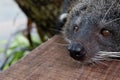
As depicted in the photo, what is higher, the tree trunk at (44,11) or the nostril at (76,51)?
the tree trunk at (44,11)

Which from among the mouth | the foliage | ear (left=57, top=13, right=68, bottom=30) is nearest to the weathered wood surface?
the mouth

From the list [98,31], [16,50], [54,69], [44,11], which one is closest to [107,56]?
[98,31]

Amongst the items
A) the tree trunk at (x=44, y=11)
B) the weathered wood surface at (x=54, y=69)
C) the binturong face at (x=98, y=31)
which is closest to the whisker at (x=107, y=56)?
the binturong face at (x=98, y=31)

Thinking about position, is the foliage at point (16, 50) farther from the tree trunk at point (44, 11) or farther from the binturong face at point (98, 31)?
the binturong face at point (98, 31)

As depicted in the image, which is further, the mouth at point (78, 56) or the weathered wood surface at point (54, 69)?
the mouth at point (78, 56)

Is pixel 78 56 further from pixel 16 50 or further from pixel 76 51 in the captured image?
pixel 16 50

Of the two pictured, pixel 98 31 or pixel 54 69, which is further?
pixel 98 31

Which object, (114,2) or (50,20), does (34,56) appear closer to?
(114,2)
